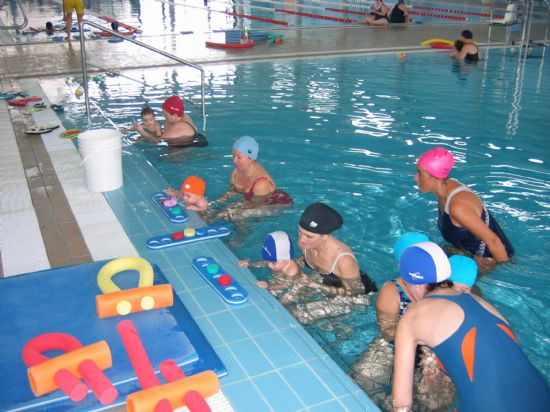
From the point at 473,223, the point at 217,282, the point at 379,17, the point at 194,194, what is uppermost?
A: the point at 379,17

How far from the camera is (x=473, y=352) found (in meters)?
2.32

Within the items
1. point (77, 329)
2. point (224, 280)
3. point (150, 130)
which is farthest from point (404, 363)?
point (150, 130)

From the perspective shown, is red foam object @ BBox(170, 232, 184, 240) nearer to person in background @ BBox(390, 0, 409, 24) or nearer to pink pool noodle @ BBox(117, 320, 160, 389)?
pink pool noodle @ BBox(117, 320, 160, 389)

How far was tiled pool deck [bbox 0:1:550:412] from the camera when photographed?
9.64ft

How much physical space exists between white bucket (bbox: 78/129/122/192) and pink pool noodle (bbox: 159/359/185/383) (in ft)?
9.67

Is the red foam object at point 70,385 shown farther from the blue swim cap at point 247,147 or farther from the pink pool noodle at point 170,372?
the blue swim cap at point 247,147

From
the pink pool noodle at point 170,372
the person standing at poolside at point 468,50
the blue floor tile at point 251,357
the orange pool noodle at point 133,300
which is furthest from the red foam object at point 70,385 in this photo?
the person standing at poolside at point 468,50

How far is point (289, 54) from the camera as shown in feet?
44.9

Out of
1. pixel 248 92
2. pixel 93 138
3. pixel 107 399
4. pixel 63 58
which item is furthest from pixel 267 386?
pixel 63 58

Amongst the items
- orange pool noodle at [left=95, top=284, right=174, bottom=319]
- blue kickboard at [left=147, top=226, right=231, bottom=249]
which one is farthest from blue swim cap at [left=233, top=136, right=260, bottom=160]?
orange pool noodle at [left=95, top=284, right=174, bottom=319]

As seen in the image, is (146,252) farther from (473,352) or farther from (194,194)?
(473,352)

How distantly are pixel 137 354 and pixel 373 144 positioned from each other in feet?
17.8

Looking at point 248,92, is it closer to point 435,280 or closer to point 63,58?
point 63,58

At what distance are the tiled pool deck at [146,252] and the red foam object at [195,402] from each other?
225 mm
